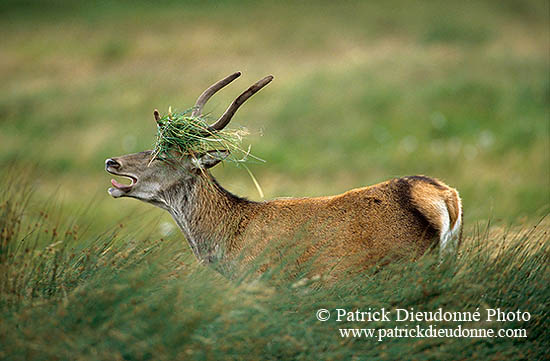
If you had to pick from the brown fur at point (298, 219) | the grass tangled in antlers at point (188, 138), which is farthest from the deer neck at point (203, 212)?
the grass tangled in antlers at point (188, 138)

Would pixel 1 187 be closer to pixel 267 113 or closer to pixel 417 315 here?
pixel 417 315

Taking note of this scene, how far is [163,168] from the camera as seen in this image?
7027 mm

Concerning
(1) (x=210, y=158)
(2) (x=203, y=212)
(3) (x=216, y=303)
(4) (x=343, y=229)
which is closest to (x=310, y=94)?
(2) (x=203, y=212)

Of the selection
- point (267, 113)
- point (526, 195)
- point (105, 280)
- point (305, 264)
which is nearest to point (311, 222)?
point (305, 264)

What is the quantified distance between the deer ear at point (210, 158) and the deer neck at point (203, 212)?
15 centimetres

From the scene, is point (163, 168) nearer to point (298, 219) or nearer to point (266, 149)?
point (298, 219)

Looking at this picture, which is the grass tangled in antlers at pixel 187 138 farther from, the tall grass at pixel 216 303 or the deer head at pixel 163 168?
the tall grass at pixel 216 303

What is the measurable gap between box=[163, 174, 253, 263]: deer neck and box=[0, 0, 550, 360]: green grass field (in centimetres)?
25

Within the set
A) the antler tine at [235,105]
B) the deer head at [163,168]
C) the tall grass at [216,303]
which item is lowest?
the tall grass at [216,303]

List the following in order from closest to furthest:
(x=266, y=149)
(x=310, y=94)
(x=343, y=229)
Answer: (x=343, y=229), (x=266, y=149), (x=310, y=94)

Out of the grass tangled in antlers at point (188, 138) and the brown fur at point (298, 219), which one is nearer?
the brown fur at point (298, 219)

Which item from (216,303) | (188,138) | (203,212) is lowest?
(216,303)

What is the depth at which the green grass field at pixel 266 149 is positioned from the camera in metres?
5.21

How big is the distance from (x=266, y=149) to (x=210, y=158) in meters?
12.6
